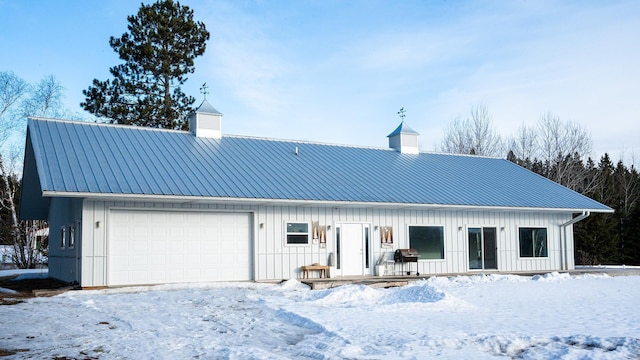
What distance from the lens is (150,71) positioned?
113 feet

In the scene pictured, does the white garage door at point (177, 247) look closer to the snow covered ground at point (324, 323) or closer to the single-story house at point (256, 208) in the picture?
the single-story house at point (256, 208)

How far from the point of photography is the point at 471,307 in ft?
41.8

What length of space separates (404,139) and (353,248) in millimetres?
8070

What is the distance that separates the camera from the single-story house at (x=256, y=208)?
16.4 metres

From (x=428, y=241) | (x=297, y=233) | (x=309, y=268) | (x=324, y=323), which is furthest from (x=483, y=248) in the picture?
(x=324, y=323)

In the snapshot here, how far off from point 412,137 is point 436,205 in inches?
273

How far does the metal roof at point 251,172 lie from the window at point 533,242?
1.14 meters

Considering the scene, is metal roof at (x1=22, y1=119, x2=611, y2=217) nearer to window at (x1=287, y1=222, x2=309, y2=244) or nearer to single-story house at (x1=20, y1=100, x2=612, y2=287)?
single-story house at (x1=20, y1=100, x2=612, y2=287)

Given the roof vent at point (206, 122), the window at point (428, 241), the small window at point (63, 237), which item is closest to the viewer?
the small window at point (63, 237)

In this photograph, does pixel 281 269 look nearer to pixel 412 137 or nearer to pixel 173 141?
pixel 173 141

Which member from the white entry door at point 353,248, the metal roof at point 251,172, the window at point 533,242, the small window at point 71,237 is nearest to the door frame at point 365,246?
the white entry door at point 353,248

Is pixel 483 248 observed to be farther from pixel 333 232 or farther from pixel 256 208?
pixel 256 208

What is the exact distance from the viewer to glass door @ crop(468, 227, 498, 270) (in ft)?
70.9

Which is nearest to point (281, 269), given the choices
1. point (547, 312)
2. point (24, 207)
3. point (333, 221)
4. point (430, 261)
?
point (333, 221)
